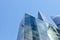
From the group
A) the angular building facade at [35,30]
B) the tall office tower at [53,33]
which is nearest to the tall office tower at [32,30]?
the angular building facade at [35,30]

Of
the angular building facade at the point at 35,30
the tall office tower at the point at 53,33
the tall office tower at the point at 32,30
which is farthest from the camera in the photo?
the tall office tower at the point at 53,33

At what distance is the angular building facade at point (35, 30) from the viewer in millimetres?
16675

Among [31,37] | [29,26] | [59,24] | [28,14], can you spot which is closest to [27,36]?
[31,37]

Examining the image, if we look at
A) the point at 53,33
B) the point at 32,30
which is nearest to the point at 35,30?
the point at 32,30

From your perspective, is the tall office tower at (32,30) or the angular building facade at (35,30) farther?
the angular building facade at (35,30)

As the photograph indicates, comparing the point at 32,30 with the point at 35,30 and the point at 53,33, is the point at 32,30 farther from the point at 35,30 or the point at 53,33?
the point at 53,33

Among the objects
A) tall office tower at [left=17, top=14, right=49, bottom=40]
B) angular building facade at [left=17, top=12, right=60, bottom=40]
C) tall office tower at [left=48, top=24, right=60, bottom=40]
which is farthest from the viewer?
tall office tower at [left=48, top=24, right=60, bottom=40]

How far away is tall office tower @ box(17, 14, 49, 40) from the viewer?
1653 centimetres

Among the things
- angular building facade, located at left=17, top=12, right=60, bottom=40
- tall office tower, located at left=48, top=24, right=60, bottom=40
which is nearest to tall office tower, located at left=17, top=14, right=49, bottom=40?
angular building facade, located at left=17, top=12, right=60, bottom=40

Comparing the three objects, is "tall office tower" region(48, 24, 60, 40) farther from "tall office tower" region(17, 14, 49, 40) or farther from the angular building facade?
"tall office tower" region(17, 14, 49, 40)

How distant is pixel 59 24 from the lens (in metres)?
26.0

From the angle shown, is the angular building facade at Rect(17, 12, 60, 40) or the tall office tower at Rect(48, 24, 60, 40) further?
the tall office tower at Rect(48, 24, 60, 40)

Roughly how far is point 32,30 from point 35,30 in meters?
0.48

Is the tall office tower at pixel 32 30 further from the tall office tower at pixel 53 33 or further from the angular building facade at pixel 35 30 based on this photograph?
the tall office tower at pixel 53 33
